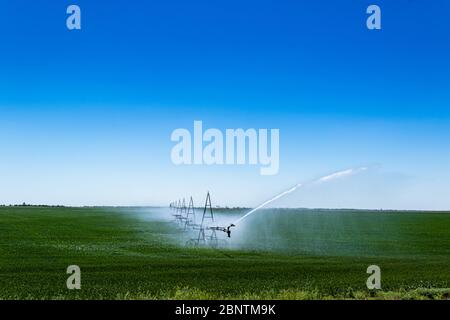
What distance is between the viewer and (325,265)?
34844 mm

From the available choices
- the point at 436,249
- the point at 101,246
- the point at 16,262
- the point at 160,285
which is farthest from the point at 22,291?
the point at 436,249

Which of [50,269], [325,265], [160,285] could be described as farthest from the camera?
[325,265]

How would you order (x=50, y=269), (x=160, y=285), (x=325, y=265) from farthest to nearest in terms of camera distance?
(x=325, y=265) → (x=50, y=269) → (x=160, y=285)
